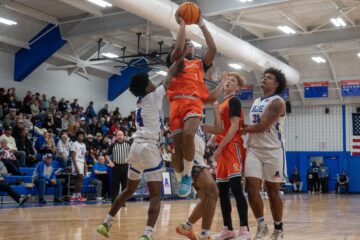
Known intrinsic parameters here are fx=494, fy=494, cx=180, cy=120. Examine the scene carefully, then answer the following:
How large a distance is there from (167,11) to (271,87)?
9.03m

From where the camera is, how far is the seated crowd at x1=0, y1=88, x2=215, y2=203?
14.0m

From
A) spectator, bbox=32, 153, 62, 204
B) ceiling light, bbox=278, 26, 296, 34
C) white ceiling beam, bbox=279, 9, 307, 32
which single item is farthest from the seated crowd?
white ceiling beam, bbox=279, 9, 307, 32

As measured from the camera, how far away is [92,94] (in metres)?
26.3

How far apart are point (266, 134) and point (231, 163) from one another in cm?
51

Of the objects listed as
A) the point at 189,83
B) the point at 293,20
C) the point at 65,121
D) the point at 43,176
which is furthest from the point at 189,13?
the point at 293,20

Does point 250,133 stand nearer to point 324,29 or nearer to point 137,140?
point 137,140

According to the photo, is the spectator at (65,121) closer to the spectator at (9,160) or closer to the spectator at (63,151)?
the spectator at (63,151)

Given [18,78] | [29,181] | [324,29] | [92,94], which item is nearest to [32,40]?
[18,78]

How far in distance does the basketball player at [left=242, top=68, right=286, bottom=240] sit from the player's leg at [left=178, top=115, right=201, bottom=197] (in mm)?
774

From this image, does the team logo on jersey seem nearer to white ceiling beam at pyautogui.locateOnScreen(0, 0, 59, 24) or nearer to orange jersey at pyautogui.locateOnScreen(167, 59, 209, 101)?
orange jersey at pyautogui.locateOnScreen(167, 59, 209, 101)

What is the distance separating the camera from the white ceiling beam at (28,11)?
59.5 ft

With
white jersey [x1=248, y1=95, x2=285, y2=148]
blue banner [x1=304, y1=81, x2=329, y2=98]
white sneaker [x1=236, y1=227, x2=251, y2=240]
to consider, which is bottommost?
A: white sneaker [x1=236, y1=227, x2=251, y2=240]

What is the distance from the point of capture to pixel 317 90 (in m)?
25.1

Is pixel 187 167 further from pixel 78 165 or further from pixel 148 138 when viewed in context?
pixel 78 165
